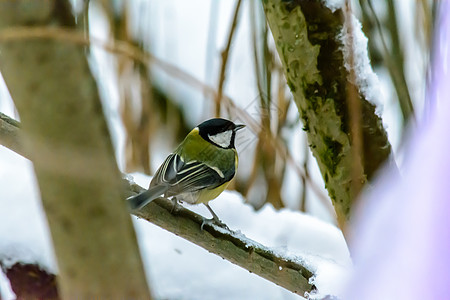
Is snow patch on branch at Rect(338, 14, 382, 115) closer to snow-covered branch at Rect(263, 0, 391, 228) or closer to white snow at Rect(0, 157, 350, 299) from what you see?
snow-covered branch at Rect(263, 0, 391, 228)

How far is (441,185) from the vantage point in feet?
0.68

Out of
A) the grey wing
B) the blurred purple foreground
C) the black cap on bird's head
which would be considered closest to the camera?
the blurred purple foreground

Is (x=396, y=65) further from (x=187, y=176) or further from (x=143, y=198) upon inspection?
(x=143, y=198)

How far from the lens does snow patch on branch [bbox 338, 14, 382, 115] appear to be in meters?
0.71

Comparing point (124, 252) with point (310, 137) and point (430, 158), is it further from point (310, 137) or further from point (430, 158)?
point (310, 137)

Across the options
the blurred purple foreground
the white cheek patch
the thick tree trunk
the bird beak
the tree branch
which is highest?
the blurred purple foreground

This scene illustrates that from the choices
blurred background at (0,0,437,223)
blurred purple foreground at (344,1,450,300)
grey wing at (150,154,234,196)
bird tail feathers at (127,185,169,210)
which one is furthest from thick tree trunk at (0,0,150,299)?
grey wing at (150,154,234,196)

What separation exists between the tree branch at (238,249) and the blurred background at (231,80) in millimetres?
207

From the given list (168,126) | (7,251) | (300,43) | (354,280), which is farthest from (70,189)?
(168,126)

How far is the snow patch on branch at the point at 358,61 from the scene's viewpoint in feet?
2.34

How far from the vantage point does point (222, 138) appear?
1438 mm

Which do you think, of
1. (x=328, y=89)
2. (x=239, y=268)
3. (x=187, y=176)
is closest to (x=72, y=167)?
(x=328, y=89)

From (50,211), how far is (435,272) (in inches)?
6.4

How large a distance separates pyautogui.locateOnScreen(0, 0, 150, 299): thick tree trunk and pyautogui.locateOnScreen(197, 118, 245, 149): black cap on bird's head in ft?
3.53
